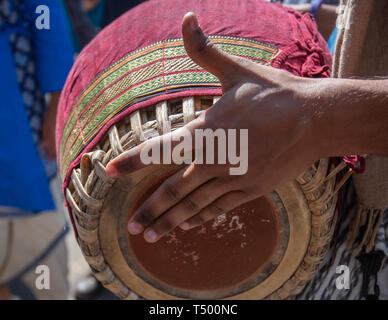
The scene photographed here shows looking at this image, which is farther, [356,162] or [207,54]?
[356,162]

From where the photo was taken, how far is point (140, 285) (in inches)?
51.1

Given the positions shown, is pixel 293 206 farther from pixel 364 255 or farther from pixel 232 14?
pixel 232 14

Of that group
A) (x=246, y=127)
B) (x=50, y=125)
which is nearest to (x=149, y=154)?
(x=246, y=127)

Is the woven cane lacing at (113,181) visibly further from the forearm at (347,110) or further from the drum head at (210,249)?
the forearm at (347,110)

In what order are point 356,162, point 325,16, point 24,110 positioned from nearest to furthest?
1. point 356,162
2. point 325,16
3. point 24,110

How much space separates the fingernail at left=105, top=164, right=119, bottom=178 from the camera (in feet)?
3.36

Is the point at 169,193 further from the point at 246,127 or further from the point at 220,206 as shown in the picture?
the point at 246,127

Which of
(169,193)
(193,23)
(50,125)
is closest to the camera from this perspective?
(193,23)

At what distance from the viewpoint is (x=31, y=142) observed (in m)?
1.85

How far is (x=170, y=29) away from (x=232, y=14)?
15 cm

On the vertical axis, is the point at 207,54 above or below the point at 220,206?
above

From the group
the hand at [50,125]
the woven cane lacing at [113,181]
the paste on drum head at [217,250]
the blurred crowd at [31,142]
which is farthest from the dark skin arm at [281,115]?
the hand at [50,125]

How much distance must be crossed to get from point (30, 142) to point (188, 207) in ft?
3.31
